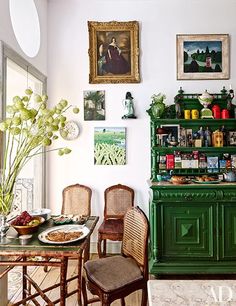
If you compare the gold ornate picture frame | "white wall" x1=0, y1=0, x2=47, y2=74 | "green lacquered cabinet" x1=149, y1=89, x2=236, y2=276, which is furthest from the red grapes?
the gold ornate picture frame

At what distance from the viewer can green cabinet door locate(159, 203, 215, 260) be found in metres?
3.13

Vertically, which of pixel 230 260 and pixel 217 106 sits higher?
pixel 217 106

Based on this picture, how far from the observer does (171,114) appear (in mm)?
3717

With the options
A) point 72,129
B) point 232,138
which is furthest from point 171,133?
point 72,129

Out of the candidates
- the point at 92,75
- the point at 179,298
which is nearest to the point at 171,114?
the point at 92,75

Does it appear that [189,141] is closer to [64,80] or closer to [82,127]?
[82,127]

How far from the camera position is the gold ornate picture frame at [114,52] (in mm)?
3805

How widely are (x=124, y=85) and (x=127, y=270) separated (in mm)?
2539

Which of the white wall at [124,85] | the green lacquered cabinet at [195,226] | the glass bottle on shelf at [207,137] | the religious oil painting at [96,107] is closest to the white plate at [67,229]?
the green lacquered cabinet at [195,226]

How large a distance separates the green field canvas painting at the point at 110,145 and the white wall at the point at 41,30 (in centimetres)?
114

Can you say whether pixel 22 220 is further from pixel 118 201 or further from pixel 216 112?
pixel 216 112

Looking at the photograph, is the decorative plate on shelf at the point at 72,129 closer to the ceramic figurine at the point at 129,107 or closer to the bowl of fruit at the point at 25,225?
the ceramic figurine at the point at 129,107

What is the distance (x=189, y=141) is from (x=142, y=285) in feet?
7.06

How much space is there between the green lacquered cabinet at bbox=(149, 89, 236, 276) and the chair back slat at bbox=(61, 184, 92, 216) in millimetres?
998
